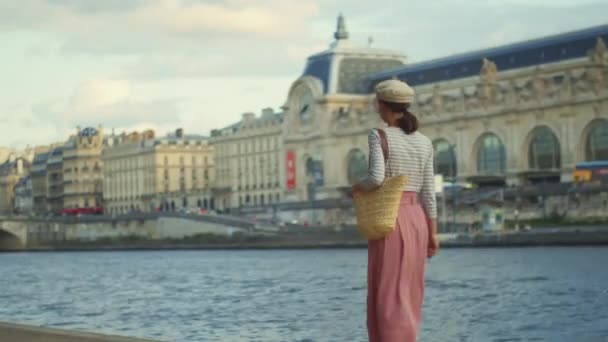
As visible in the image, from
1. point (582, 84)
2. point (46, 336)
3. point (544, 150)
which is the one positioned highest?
point (582, 84)

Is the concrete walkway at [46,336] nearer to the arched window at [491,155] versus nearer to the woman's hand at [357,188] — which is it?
the woman's hand at [357,188]

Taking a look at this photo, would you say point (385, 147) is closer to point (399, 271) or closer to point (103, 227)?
point (399, 271)

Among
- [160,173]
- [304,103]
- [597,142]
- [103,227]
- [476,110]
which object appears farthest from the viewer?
[160,173]

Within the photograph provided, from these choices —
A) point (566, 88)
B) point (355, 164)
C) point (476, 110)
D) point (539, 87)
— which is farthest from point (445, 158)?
point (566, 88)

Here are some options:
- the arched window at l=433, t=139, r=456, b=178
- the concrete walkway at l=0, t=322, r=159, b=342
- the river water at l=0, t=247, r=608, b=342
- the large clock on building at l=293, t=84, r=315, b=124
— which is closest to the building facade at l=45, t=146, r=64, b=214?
the large clock on building at l=293, t=84, r=315, b=124

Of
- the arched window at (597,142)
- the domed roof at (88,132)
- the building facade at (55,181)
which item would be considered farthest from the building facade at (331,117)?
the building facade at (55,181)

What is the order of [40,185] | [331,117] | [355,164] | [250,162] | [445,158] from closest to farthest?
[445,158]
[355,164]
[331,117]
[250,162]
[40,185]

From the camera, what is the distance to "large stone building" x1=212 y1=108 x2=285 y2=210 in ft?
481

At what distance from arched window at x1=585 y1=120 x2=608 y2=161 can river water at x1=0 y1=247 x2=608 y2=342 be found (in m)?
34.1

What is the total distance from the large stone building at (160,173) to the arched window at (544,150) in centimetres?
5841

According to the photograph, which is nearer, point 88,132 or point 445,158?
point 445,158

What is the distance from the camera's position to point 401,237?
10.7 m

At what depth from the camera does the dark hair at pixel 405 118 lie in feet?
35.8

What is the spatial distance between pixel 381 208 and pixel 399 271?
1.72 feet
